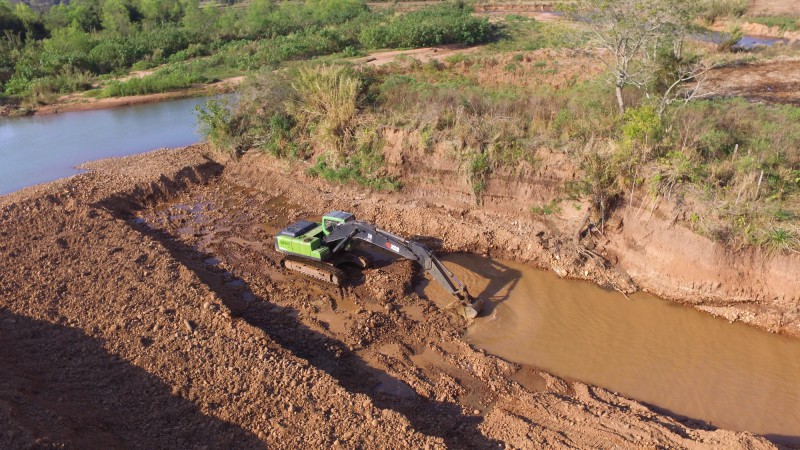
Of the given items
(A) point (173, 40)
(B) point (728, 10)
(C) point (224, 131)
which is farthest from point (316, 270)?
(B) point (728, 10)

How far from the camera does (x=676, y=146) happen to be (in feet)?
38.0

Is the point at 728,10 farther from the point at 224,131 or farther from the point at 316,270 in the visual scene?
the point at 316,270

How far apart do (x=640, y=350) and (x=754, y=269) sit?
10.2 feet

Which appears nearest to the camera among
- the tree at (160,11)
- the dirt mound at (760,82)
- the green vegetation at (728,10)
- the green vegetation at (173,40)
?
the dirt mound at (760,82)

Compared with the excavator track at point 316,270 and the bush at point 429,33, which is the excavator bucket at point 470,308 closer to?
the excavator track at point 316,270

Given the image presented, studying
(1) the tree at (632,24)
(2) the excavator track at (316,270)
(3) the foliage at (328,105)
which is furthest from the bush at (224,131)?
(1) the tree at (632,24)

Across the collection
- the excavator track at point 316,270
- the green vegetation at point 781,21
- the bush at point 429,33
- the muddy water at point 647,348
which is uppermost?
the bush at point 429,33

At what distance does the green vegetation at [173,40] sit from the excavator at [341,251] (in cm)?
2060

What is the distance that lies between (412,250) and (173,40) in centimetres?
3389

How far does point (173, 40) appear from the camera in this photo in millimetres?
35750

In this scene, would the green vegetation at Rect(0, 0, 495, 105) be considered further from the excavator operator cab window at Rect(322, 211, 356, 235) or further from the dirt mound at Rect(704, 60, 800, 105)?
the excavator operator cab window at Rect(322, 211, 356, 235)

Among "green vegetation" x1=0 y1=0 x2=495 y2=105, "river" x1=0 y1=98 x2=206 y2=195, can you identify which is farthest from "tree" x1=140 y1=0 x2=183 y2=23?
"river" x1=0 y1=98 x2=206 y2=195

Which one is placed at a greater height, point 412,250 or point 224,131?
point 224,131

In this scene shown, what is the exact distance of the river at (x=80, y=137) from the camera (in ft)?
55.9
